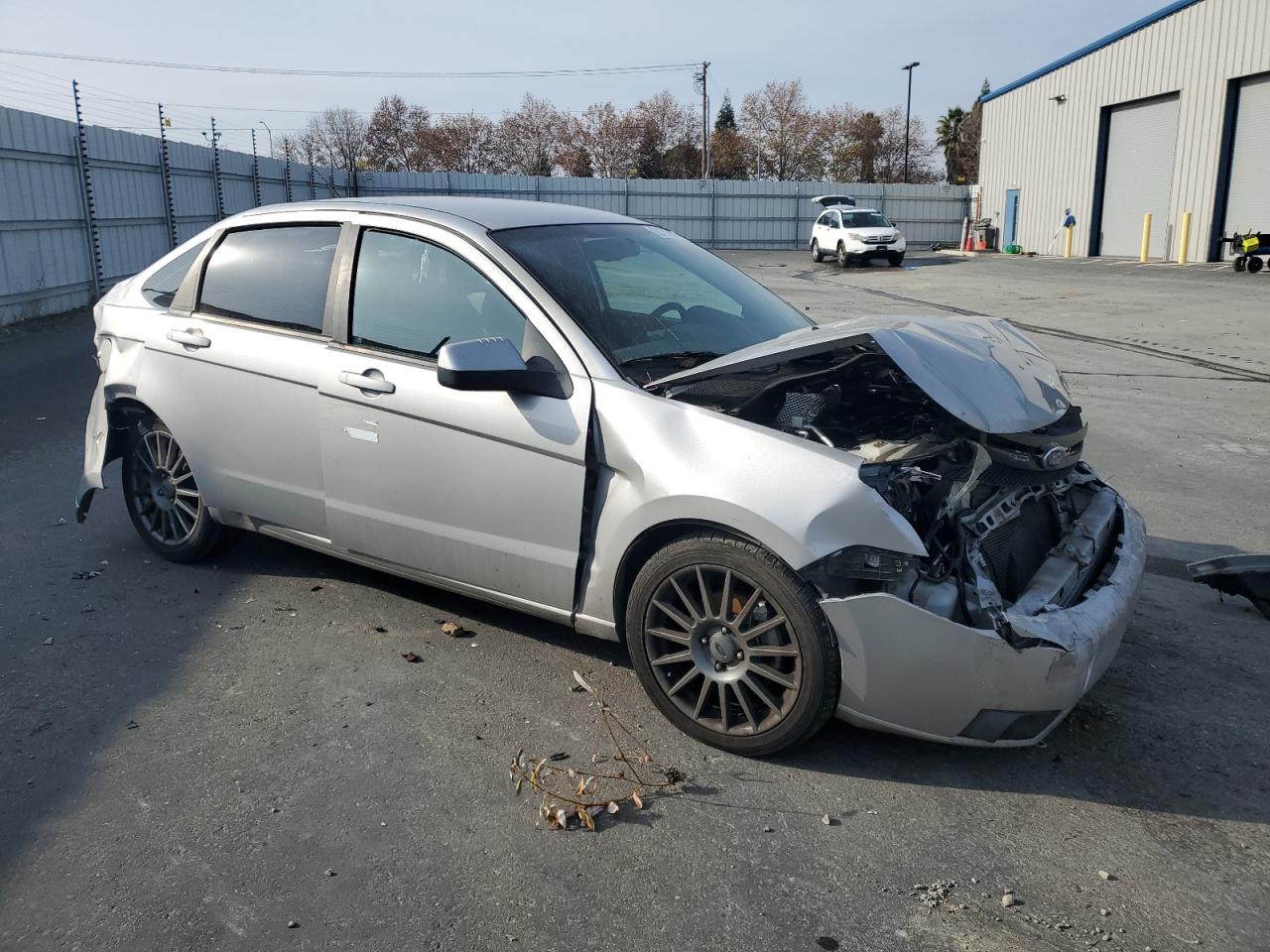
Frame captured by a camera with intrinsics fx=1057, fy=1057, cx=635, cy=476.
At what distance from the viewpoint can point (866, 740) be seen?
11.7ft

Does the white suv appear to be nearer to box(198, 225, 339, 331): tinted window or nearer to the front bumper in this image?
box(198, 225, 339, 331): tinted window

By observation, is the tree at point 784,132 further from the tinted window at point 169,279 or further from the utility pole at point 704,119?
the tinted window at point 169,279

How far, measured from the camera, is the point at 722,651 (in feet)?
11.1

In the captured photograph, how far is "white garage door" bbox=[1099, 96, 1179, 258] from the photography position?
31984mm

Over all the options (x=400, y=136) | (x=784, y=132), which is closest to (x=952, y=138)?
(x=784, y=132)

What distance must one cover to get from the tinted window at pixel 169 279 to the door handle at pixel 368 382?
1.41 meters

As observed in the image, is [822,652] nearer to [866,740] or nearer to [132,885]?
[866,740]

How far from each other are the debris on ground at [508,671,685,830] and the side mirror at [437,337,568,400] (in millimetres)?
1223

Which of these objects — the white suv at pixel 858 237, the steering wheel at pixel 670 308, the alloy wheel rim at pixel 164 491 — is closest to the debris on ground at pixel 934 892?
the steering wheel at pixel 670 308

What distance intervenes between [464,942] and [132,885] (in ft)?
3.07

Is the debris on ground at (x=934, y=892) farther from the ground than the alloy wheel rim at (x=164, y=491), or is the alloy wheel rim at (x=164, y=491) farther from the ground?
the alloy wheel rim at (x=164, y=491)

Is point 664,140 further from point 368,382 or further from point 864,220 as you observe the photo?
point 368,382

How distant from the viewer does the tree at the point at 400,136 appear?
207 feet

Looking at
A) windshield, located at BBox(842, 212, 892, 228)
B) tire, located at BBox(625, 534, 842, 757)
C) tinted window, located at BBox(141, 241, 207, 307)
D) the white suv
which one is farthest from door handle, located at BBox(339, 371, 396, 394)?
windshield, located at BBox(842, 212, 892, 228)
